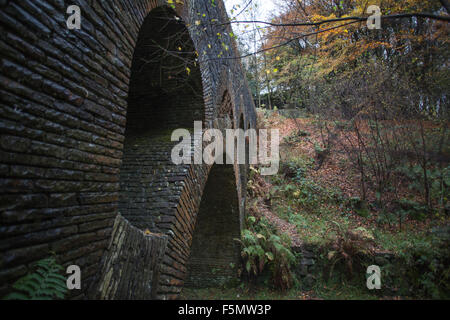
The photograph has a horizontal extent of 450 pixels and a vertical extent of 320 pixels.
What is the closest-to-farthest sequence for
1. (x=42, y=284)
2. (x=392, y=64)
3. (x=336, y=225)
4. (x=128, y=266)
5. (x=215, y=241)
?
(x=42, y=284)
(x=128, y=266)
(x=215, y=241)
(x=336, y=225)
(x=392, y=64)

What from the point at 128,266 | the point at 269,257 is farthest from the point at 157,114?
the point at 269,257

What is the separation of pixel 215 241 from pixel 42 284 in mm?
6509

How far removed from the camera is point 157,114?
442 cm

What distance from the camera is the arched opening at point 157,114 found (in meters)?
3.24

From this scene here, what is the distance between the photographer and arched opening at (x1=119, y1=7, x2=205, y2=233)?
3244 millimetres

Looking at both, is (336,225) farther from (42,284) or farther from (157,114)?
(42,284)

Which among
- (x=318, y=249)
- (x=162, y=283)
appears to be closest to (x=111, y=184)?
(x=162, y=283)

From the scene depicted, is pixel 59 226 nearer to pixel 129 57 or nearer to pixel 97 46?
pixel 97 46

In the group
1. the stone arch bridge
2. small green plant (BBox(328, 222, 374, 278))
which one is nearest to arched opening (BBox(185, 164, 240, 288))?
small green plant (BBox(328, 222, 374, 278))

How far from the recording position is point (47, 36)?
60.3 inches

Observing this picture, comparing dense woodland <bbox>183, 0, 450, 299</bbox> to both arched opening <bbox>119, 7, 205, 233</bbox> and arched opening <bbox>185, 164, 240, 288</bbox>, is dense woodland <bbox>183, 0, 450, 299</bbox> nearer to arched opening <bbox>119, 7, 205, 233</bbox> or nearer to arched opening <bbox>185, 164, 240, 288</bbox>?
arched opening <bbox>185, 164, 240, 288</bbox>

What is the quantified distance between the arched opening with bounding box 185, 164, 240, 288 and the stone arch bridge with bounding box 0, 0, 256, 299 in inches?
131
